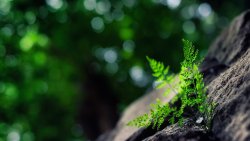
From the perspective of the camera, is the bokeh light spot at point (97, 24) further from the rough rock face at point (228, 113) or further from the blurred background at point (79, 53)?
the rough rock face at point (228, 113)

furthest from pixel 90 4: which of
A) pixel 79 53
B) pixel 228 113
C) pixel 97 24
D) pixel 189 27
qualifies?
pixel 228 113

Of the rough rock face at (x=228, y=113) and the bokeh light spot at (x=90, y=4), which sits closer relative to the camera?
the rough rock face at (x=228, y=113)

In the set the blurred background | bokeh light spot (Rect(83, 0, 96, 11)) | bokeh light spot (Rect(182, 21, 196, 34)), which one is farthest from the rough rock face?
bokeh light spot (Rect(182, 21, 196, 34))

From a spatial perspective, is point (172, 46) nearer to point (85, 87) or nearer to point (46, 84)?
point (85, 87)

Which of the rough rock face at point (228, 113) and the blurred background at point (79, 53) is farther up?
the blurred background at point (79, 53)

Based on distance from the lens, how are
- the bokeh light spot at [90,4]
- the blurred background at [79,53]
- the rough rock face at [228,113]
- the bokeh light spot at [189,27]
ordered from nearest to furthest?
the rough rock face at [228,113] < the blurred background at [79,53] < the bokeh light spot at [90,4] < the bokeh light spot at [189,27]

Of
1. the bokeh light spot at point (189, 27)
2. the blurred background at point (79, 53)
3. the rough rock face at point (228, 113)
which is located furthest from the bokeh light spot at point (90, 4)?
the rough rock face at point (228, 113)

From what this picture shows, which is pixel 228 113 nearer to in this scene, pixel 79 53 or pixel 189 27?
pixel 79 53

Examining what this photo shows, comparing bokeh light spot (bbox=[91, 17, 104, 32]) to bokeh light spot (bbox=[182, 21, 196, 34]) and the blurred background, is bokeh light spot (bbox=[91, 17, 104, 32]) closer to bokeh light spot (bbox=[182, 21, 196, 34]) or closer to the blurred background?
the blurred background
